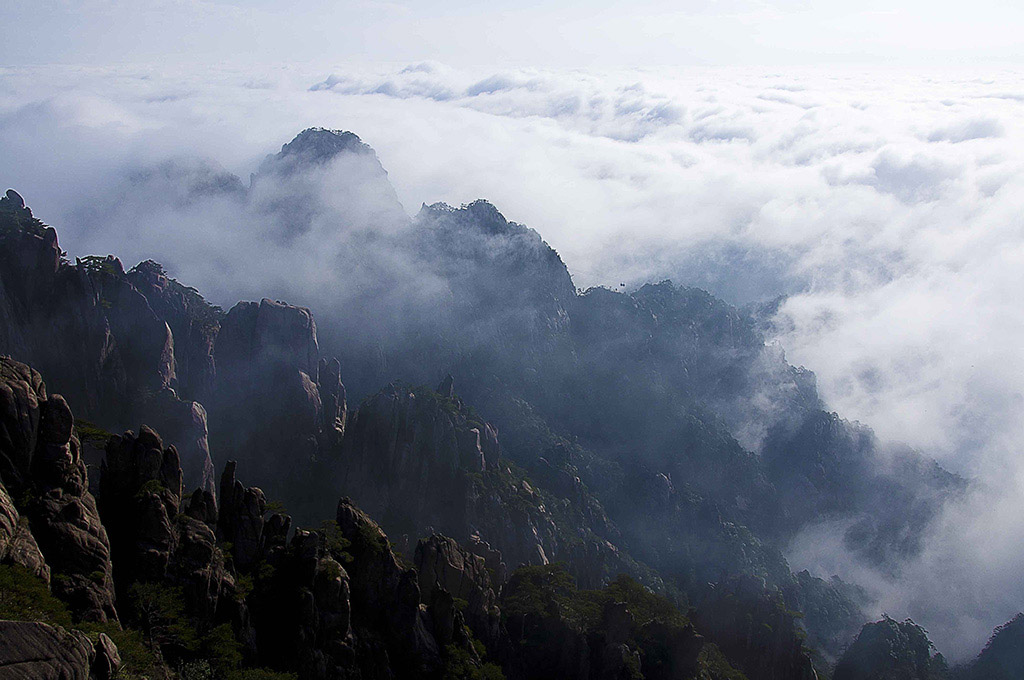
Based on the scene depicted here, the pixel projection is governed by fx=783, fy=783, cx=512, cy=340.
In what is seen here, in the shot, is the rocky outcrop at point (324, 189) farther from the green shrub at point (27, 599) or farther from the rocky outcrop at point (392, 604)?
the green shrub at point (27, 599)

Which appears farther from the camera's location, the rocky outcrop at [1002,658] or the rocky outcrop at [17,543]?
the rocky outcrop at [1002,658]

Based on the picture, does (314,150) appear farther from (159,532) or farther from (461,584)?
(159,532)

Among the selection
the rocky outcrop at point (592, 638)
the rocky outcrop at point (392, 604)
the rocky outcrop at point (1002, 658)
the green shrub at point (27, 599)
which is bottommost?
the rocky outcrop at point (1002, 658)

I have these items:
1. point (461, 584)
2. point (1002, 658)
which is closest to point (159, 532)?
point (461, 584)

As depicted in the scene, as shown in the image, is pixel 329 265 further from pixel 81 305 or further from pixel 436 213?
pixel 81 305

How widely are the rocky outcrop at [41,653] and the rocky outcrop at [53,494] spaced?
44.6ft

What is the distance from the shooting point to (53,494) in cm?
4419

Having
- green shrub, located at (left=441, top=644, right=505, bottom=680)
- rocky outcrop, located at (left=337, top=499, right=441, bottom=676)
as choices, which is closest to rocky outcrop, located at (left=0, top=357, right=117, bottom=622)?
rocky outcrop, located at (left=337, top=499, right=441, bottom=676)

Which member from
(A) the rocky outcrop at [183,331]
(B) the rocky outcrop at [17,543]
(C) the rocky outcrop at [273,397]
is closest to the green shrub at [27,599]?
(B) the rocky outcrop at [17,543]

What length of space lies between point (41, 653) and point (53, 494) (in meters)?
19.8

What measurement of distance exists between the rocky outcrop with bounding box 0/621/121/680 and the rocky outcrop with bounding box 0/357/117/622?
536 inches

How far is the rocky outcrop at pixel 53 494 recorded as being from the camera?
4178 cm

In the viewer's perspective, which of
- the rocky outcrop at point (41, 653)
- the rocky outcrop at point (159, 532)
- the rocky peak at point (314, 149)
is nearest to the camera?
the rocky outcrop at point (41, 653)

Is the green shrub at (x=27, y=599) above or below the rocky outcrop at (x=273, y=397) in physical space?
above
